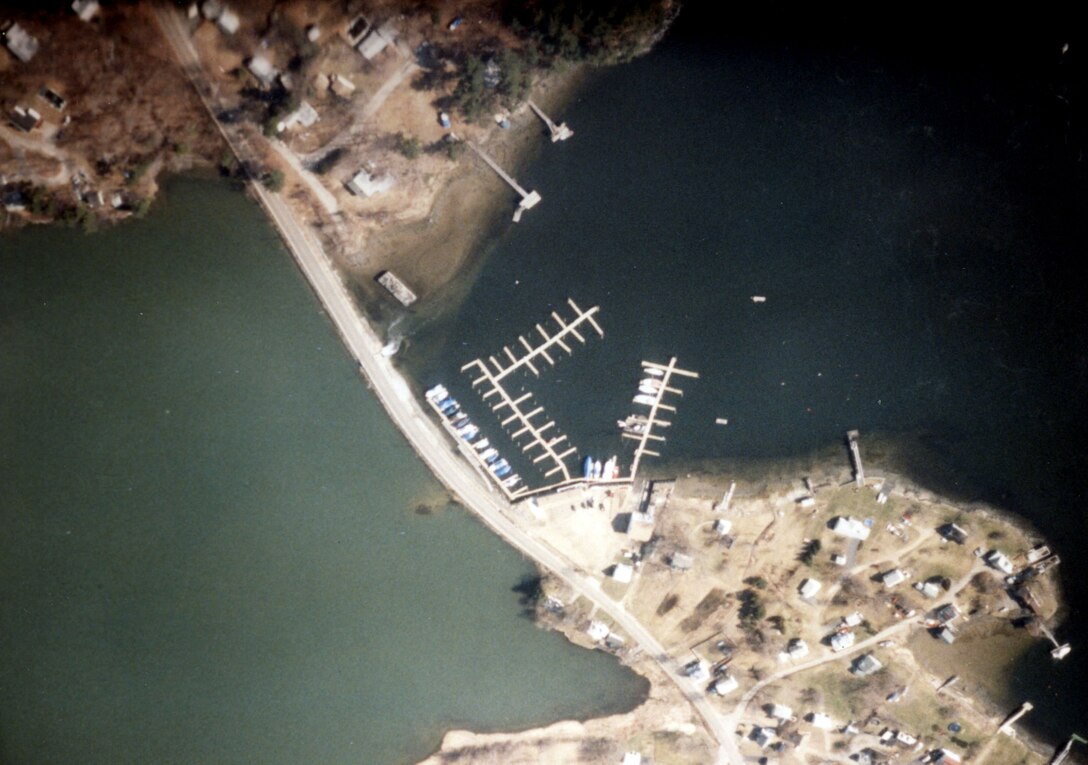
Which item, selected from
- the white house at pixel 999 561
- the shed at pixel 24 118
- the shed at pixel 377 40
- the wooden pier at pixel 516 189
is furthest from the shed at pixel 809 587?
the shed at pixel 24 118

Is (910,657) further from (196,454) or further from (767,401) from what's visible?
(196,454)

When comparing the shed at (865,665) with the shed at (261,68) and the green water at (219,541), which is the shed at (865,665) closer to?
the green water at (219,541)

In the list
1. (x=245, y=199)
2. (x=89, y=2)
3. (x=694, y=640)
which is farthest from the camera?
(x=694, y=640)

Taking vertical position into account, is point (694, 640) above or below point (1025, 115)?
below

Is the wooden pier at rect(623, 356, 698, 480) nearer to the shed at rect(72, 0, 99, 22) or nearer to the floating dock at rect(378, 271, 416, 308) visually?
the floating dock at rect(378, 271, 416, 308)

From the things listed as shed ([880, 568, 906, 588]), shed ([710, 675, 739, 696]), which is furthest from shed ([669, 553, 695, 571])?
shed ([880, 568, 906, 588])

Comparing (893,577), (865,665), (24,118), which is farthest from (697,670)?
(24,118)

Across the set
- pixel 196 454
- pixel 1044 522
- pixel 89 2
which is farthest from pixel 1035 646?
pixel 89 2
